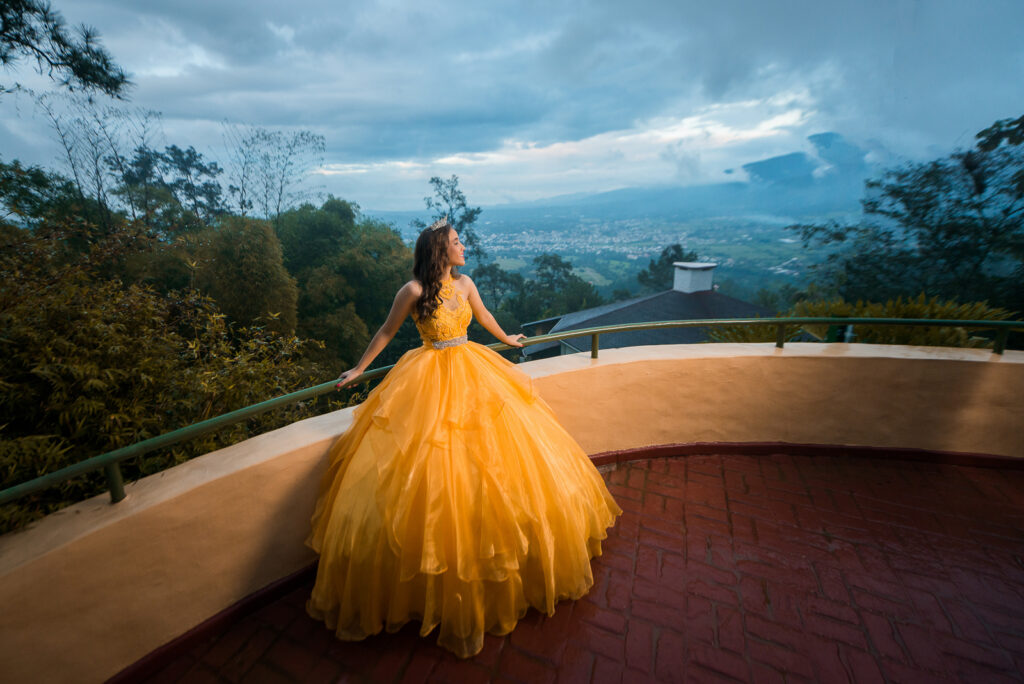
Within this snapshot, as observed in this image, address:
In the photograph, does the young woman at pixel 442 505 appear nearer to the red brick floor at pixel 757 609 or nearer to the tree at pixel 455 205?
the red brick floor at pixel 757 609

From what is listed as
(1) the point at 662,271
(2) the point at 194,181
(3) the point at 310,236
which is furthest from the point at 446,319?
(1) the point at 662,271

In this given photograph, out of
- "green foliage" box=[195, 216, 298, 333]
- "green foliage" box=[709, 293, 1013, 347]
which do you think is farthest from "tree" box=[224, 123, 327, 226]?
"green foliage" box=[709, 293, 1013, 347]

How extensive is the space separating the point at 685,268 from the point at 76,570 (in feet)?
54.4

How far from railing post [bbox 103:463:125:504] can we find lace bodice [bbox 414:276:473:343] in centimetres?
116

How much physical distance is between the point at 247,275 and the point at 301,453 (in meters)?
18.1

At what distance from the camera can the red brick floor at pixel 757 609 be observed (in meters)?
1.62

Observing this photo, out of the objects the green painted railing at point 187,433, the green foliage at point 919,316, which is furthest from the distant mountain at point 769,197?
the green painted railing at point 187,433

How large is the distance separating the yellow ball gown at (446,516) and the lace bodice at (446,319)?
16 centimetres

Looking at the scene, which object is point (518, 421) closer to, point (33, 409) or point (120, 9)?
point (33, 409)

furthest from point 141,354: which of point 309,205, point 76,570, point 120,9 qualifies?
point 309,205

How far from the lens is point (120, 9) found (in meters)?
18.2

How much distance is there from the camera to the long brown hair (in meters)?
2.01

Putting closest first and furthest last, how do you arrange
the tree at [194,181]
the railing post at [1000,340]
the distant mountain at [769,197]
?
the railing post at [1000,340], the tree at [194,181], the distant mountain at [769,197]

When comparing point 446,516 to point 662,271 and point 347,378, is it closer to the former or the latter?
point 347,378
